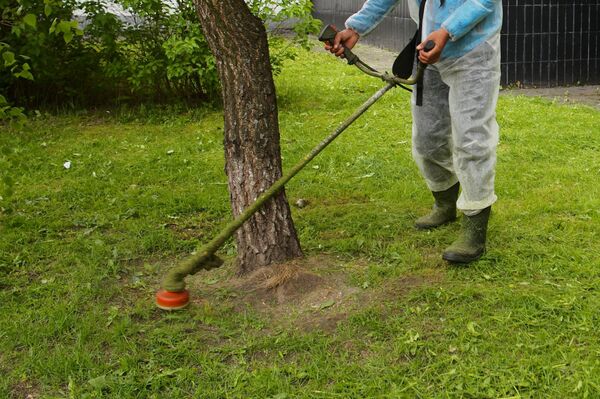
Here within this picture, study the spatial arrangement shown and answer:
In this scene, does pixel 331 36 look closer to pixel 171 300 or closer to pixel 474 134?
pixel 474 134

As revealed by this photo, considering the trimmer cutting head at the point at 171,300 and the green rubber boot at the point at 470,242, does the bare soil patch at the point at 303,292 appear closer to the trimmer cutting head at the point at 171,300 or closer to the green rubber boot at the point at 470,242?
the green rubber boot at the point at 470,242

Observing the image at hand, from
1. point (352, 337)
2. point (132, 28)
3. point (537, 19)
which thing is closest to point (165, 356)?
point (352, 337)

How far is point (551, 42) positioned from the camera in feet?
32.5

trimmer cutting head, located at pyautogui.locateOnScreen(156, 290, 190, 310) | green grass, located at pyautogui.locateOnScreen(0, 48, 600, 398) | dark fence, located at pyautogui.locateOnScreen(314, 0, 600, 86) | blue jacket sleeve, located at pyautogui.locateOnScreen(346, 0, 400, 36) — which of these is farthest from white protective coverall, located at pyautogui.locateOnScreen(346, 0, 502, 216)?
dark fence, located at pyautogui.locateOnScreen(314, 0, 600, 86)

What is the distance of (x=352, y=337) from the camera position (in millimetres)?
3387

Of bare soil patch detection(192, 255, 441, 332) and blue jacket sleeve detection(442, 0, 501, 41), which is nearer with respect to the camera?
bare soil patch detection(192, 255, 441, 332)

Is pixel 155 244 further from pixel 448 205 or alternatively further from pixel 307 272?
pixel 448 205

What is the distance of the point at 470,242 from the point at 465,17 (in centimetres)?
112

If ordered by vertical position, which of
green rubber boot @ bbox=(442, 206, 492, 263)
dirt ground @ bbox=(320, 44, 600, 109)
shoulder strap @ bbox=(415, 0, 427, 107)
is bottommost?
dirt ground @ bbox=(320, 44, 600, 109)

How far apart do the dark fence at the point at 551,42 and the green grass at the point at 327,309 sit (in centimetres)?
328

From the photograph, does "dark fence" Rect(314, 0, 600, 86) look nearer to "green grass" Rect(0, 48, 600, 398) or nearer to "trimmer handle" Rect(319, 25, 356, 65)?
"green grass" Rect(0, 48, 600, 398)

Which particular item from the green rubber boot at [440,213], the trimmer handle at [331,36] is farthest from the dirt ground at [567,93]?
the trimmer handle at [331,36]

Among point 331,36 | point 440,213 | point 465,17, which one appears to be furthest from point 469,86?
point 440,213

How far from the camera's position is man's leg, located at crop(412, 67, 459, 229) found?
4188mm
